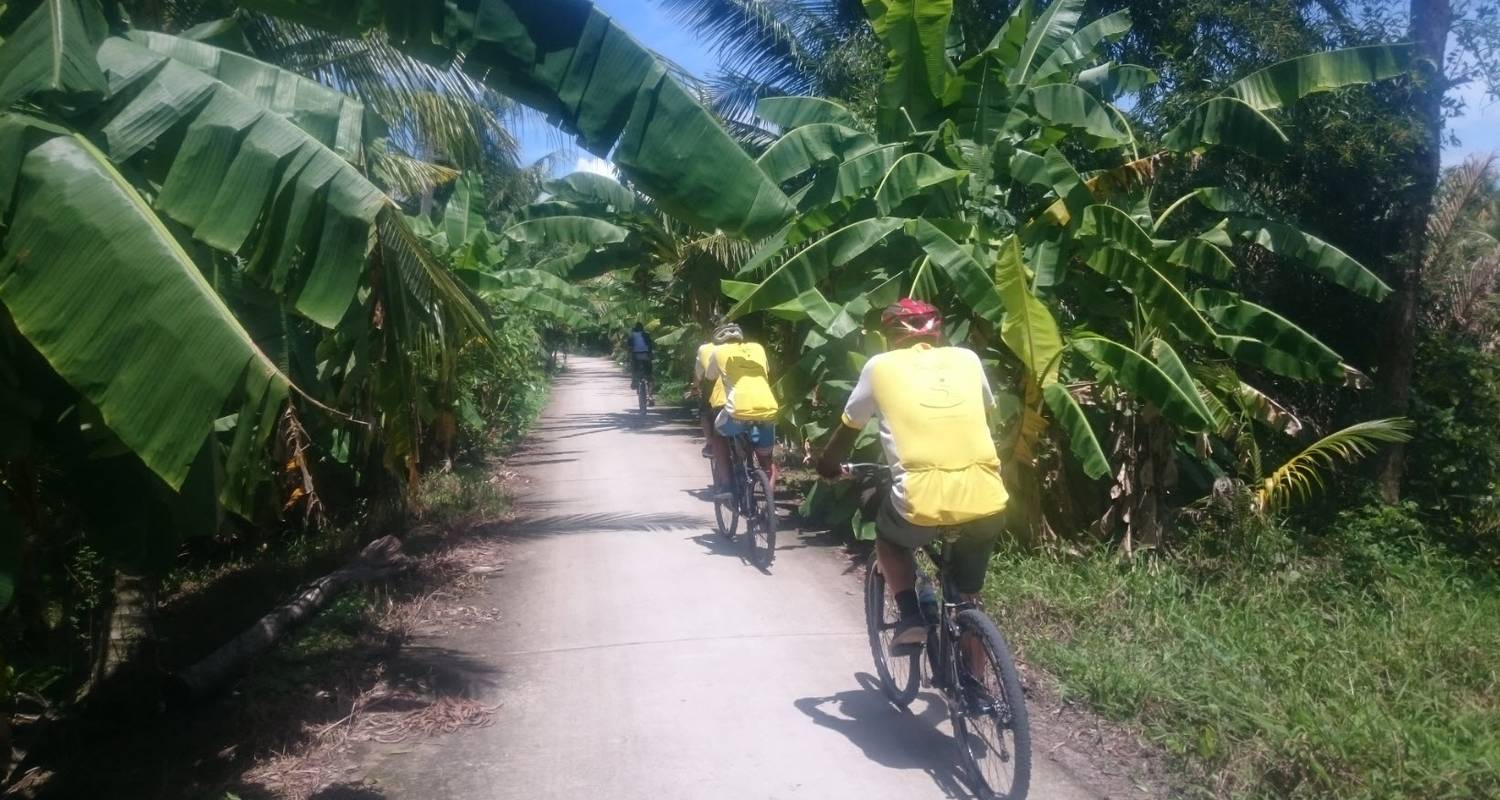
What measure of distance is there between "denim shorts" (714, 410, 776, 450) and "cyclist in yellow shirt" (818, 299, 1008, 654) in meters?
3.71

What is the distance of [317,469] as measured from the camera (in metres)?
9.93

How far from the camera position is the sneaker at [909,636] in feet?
16.5

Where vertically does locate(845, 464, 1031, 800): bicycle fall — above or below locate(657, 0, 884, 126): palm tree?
below

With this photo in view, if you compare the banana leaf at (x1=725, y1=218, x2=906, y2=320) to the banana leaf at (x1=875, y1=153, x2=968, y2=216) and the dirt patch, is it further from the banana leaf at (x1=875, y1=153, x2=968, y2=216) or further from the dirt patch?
the dirt patch

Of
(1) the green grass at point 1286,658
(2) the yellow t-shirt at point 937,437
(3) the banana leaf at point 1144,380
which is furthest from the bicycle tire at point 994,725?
(3) the banana leaf at point 1144,380

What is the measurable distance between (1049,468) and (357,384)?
4.83 meters

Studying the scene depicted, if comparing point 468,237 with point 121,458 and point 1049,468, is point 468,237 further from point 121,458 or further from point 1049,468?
point 121,458

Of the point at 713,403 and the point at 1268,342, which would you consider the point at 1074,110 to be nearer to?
the point at 1268,342

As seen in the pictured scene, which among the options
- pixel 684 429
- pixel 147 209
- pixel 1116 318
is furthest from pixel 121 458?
pixel 684 429

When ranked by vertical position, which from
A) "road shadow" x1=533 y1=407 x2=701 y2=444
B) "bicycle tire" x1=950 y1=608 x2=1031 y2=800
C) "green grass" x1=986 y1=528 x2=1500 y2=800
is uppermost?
"bicycle tire" x1=950 y1=608 x2=1031 y2=800

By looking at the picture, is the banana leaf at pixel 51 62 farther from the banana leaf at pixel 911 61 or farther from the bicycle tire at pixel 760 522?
the banana leaf at pixel 911 61

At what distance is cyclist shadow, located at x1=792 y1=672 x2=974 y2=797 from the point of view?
4.85 m

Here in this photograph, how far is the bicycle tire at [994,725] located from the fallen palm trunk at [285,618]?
3.89 m

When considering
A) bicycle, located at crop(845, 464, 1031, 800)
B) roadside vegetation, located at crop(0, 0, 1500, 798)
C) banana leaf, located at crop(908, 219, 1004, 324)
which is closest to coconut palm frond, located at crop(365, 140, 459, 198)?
roadside vegetation, located at crop(0, 0, 1500, 798)
